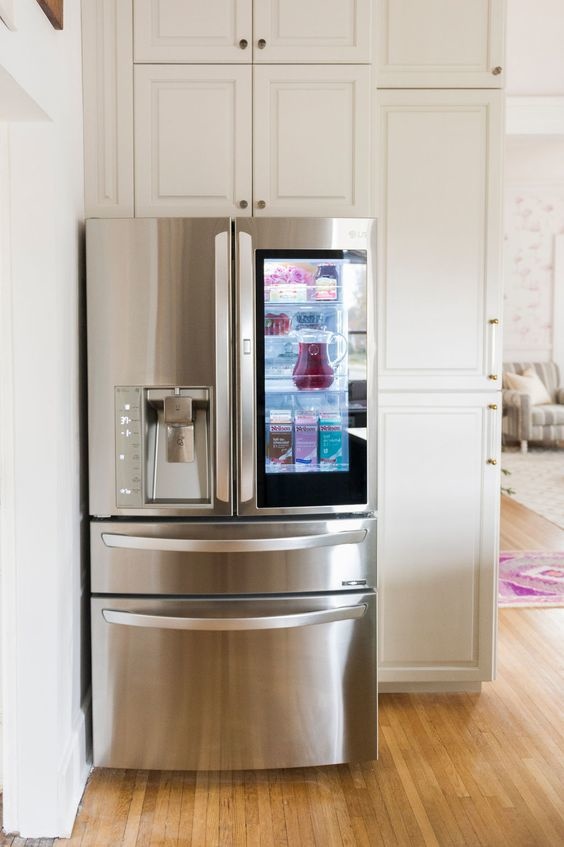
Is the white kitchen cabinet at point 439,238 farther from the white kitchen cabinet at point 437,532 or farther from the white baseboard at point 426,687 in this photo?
the white baseboard at point 426,687

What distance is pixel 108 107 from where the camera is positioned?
2449 millimetres

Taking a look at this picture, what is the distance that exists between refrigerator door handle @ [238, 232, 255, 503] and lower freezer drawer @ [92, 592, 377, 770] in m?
0.37

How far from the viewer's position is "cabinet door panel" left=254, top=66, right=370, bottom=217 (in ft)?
8.12

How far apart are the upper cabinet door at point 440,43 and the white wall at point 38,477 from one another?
112 cm

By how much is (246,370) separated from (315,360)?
0.21 m

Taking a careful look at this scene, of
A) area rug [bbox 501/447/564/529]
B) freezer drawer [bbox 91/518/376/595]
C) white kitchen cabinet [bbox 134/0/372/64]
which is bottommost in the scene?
area rug [bbox 501/447/564/529]

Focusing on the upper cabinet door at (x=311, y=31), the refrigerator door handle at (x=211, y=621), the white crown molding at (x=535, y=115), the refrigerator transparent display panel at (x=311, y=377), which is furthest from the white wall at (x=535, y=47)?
the refrigerator door handle at (x=211, y=621)

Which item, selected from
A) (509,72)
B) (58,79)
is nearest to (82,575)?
(58,79)

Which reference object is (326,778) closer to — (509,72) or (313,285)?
(313,285)

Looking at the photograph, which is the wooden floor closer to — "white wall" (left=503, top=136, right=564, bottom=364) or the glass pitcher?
the glass pitcher

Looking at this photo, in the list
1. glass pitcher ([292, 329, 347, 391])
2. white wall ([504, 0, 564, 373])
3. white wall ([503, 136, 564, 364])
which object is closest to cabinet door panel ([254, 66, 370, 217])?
glass pitcher ([292, 329, 347, 391])

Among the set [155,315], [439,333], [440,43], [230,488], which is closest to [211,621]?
[230,488]

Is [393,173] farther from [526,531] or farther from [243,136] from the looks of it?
[526,531]

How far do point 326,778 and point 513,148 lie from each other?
6745mm
